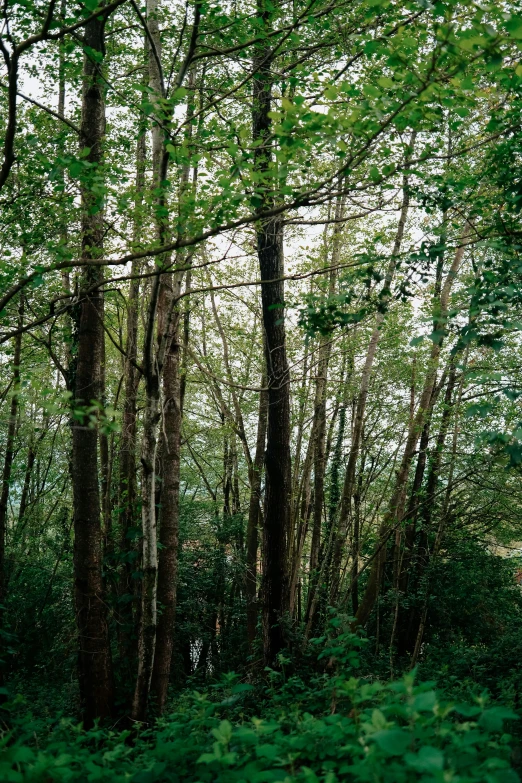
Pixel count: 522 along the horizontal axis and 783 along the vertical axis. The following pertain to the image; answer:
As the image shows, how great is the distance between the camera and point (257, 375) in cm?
1625

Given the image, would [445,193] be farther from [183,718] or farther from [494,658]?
[494,658]

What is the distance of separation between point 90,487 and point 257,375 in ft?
32.6

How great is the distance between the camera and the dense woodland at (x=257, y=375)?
352 cm

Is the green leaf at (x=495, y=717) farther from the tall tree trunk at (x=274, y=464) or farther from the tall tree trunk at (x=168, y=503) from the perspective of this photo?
the tall tree trunk at (x=168, y=503)

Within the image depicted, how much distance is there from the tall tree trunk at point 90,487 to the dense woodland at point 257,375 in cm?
3

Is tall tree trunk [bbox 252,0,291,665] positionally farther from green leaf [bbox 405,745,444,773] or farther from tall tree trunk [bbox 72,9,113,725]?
green leaf [bbox 405,745,444,773]

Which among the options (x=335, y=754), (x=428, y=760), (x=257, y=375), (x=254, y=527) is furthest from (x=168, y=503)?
(x=257, y=375)

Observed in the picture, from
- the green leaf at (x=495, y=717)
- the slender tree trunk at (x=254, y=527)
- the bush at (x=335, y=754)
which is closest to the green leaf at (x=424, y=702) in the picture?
the bush at (x=335, y=754)

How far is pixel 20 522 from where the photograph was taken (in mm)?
13789

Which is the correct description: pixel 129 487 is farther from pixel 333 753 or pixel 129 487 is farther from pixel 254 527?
pixel 333 753

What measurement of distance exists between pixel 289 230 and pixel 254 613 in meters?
7.68

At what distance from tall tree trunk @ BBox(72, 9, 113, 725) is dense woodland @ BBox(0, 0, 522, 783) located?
3 centimetres

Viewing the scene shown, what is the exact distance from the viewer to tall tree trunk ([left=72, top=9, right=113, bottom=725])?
20.7ft

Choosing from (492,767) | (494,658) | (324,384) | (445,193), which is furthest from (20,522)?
(492,767)
